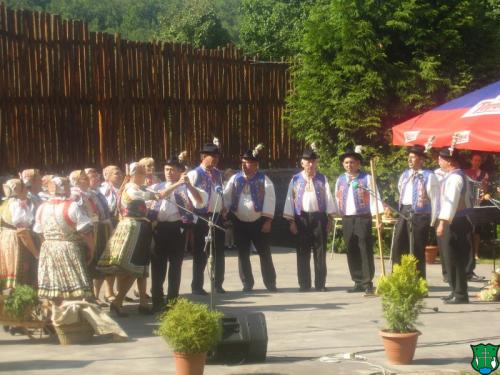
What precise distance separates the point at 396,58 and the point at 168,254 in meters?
7.94

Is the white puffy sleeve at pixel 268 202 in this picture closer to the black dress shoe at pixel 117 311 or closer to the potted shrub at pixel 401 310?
the black dress shoe at pixel 117 311

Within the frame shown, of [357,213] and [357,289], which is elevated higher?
[357,213]

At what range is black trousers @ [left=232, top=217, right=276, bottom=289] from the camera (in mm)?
14453

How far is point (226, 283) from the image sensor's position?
15344 millimetres

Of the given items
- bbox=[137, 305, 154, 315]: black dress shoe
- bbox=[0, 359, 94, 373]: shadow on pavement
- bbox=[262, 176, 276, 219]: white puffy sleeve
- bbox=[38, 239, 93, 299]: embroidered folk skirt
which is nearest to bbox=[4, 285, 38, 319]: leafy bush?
bbox=[38, 239, 93, 299]: embroidered folk skirt

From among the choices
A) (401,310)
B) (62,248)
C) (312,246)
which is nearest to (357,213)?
(312,246)

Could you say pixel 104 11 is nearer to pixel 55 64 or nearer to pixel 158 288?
pixel 55 64

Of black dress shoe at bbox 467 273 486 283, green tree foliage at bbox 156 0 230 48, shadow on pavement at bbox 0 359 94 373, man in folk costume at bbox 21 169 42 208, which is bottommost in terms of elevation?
black dress shoe at bbox 467 273 486 283

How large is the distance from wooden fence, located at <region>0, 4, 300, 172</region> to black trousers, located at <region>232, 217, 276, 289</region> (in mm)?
4457

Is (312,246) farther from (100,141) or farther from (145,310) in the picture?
(100,141)

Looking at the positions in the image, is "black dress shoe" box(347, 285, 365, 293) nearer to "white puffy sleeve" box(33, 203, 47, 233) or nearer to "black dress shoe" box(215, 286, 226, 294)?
"black dress shoe" box(215, 286, 226, 294)

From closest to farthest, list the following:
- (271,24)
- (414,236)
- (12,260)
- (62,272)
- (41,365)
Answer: (41,365), (62,272), (12,260), (414,236), (271,24)

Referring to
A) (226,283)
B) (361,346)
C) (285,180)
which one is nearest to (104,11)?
(285,180)

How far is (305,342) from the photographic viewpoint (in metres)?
10.5
